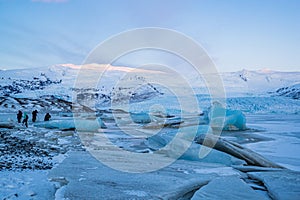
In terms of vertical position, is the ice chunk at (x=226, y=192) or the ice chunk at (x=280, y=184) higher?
the ice chunk at (x=226, y=192)

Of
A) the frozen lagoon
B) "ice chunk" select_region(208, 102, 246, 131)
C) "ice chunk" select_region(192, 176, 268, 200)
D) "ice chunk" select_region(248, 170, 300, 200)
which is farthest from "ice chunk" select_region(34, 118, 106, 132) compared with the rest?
"ice chunk" select_region(192, 176, 268, 200)

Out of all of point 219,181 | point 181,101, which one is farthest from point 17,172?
point 181,101

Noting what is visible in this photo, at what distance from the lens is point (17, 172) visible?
4.47 m

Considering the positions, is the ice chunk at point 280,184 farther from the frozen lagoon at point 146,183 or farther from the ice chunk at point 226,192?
the ice chunk at point 226,192

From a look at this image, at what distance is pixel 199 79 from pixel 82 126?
60.6 metres

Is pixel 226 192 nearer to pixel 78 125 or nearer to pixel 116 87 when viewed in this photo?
pixel 78 125

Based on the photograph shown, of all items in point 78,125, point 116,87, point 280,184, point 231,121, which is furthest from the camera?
point 116,87

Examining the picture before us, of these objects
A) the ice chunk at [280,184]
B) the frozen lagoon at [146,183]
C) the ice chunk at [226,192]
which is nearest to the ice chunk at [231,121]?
the frozen lagoon at [146,183]

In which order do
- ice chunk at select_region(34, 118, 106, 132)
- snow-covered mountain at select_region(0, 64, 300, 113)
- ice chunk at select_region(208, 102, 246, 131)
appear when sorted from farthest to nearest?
1. snow-covered mountain at select_region(0, 64, 300, 113)
2. ice chunk at select_region(208, 102, 246, 131)
3. ice chunk at select_region(34, 118, 106, 132)

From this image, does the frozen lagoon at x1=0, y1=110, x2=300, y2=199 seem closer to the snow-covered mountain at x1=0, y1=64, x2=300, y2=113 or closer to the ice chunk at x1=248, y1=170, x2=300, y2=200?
the ice chunk at x1=248, y1=170, x2=300, y2=200

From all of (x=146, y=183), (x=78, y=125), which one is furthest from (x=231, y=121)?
(x=146, y=183)

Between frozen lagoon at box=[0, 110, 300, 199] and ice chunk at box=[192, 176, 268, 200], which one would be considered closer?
ice chunk at box=[192, 176, 268, 200]

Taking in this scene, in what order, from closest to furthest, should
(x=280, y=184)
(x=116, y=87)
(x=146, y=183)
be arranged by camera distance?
1. (x=280, y=184)
2. (x=146, y=183)
3. (x=116, y=87)

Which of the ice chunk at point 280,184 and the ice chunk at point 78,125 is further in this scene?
the ice chunk at point 78,125
